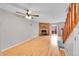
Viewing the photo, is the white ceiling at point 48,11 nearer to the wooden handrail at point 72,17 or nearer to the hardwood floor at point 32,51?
the hardwood floor at point 32,51

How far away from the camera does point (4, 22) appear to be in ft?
13.2

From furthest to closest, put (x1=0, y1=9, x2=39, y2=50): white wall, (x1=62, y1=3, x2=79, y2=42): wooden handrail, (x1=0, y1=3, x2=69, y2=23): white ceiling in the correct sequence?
1. (x1=0, y1=9, x2=39, y2=50): white wall
2. (x1=0, y1=3, x2=69, y2=23): white ceiling
3. (x1=62, y1=3, x2=79, y2=42): wooden handrail

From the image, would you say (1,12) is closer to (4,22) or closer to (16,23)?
(4,22)

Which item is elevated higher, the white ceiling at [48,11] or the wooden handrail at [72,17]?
the white ceiling at [48,11]

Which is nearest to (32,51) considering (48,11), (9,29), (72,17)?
(9,29)

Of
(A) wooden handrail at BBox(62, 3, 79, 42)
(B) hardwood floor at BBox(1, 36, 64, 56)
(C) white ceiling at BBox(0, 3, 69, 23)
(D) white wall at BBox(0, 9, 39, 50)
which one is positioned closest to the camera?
(A) wooden handrail at BBox(62, 3, 79, 42)

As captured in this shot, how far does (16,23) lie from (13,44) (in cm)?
92

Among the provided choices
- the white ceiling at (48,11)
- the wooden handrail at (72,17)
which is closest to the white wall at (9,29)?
the white ceiling at (48,11)

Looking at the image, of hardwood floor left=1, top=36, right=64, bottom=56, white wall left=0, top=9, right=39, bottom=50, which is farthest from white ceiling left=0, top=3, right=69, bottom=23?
hardwood floor left=1, top=36, right=64, bottom=56

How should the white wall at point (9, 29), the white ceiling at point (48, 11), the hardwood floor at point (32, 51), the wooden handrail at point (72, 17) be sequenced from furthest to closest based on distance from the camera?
the white wall at point (9, 29) → the white ceiling at point (48, 11) → the hardwood floor at point (32, 51) → the wooden handrail at point (72, 17)

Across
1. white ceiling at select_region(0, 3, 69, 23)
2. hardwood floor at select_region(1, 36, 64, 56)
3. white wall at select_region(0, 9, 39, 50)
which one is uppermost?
white ceiling at select_region(0, 3, 69, 23)

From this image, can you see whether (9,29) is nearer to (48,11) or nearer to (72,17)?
(48,11)

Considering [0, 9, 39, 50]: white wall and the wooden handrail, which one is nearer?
the wooden handrail

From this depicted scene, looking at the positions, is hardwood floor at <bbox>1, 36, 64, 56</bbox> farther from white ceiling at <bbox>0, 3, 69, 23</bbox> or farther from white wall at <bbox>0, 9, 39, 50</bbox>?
white ceiling at <bbox>0, 3, 69, 23</bbox>
